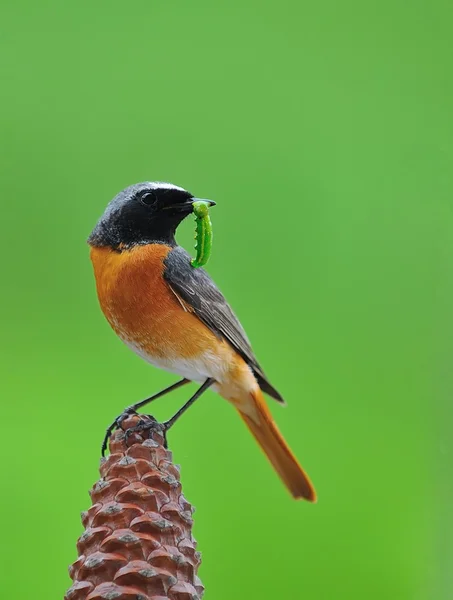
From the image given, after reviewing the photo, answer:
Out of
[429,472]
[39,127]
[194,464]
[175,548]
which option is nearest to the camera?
[175,548]

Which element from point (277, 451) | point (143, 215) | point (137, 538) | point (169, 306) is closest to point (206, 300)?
point (169, 306)

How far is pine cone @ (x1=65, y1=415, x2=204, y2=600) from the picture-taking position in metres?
0.70

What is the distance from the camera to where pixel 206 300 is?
53.7 inches

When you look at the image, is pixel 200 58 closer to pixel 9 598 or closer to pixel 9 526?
pixel 9 526

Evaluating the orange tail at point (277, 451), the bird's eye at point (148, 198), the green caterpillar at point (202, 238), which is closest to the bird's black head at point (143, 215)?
the bird's eye at point (148, 198)

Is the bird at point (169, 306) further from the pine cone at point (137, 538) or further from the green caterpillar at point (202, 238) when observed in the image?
the pine cone at point (137, 538)

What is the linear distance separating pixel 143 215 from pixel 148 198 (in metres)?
0.04

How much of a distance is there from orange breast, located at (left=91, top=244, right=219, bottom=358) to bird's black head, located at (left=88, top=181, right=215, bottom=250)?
15 mm

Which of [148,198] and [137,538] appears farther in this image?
[148,198]

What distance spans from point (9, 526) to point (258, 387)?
0.59m

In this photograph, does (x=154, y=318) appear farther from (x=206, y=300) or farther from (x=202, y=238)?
(x=202, y=238)

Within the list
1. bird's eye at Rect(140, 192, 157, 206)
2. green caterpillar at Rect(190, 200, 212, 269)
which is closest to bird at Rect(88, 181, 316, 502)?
bird's eye at Rect(140, 192, 157, 206)

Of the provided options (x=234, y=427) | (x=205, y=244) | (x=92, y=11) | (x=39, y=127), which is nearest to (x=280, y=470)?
(x=234, y=427)

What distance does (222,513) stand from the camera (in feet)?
5.62
